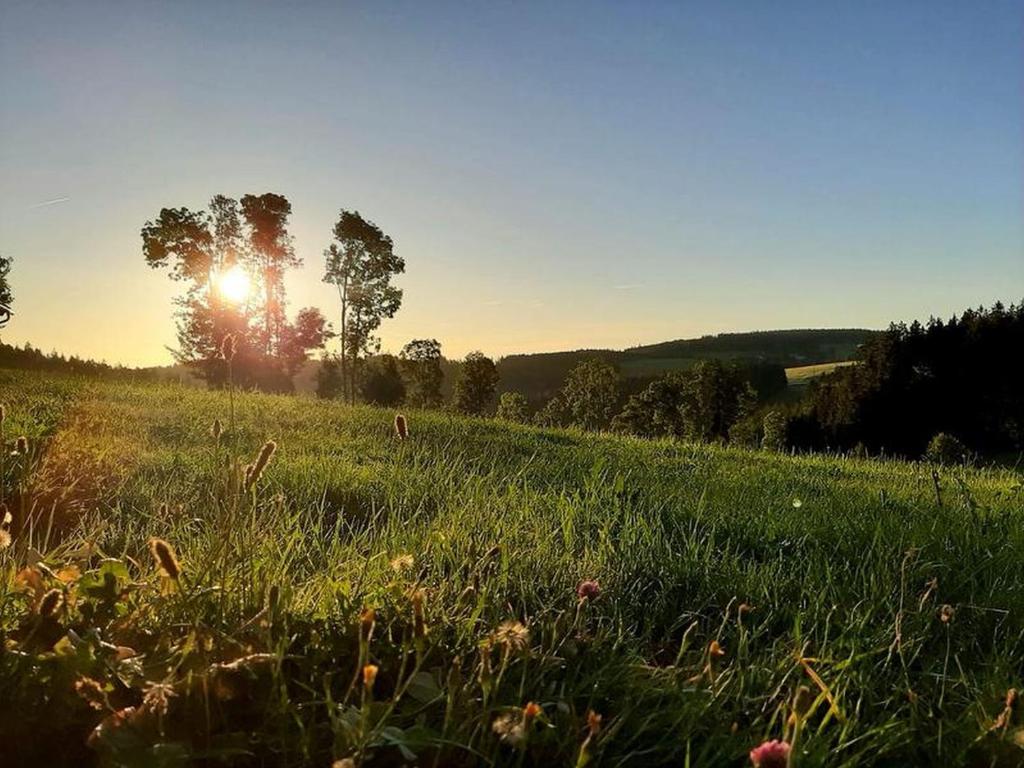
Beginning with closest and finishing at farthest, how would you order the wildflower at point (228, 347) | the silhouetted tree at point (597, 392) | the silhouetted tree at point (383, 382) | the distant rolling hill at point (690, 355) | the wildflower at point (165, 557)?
the wildflower at point (165, 557) → the wildflower at point (228, 347) → the silhouetted tree at point (383, 382) → the silhouetted tree at point (597, 392) → the distant rolling hill at point (690, 355)

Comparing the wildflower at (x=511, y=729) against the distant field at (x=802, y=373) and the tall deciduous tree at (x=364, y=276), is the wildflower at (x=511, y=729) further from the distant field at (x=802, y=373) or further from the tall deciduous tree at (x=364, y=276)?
the distant field at (x=802, y=373)

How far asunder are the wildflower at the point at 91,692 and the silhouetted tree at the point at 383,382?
57.5m

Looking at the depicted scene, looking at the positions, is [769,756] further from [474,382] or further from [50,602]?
[474,382]

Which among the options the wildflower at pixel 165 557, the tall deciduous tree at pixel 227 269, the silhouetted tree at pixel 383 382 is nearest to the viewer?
the wildflower at pixel 165 557

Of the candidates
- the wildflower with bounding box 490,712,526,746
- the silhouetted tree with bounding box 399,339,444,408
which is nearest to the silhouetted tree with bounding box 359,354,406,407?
the silhouetted tree with bounding box 399,339,444,408

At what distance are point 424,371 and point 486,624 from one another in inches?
2512

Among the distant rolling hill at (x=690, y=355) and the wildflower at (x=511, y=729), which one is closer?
the wildflower at (x=511, y=729)

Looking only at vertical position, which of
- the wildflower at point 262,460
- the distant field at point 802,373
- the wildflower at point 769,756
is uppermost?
the distant field at point 802,373

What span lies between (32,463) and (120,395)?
19.6 feet

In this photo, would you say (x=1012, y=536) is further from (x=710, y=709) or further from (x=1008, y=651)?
(x=710, y=709)

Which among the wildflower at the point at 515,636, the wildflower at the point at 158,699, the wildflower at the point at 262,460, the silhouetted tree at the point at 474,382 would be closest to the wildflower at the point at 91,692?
the wildflower at the point at 158,699

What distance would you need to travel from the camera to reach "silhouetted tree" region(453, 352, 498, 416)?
71875 millimetres

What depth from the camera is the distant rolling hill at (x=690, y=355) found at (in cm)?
12606

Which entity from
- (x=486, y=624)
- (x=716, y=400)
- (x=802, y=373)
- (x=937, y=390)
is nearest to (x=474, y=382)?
(x=716, y=400)
